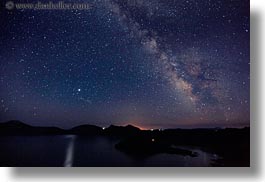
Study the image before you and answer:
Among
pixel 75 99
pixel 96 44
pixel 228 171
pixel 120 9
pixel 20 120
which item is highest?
pixel 120 9

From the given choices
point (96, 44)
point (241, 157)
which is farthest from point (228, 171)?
point (96, 44)

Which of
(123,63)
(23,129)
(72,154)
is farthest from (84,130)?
(123,63)

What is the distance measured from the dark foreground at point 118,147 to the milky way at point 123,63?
6 centimetres

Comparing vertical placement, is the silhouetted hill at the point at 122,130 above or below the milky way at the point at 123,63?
below

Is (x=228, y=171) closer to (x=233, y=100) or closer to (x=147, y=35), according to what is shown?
(x=233, y=100)

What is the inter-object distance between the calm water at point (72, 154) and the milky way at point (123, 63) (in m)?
0.12

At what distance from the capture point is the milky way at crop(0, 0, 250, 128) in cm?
257

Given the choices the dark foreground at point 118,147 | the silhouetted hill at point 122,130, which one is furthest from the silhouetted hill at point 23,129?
the silhouetted hill at point 122,130

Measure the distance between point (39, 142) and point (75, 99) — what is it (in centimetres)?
36

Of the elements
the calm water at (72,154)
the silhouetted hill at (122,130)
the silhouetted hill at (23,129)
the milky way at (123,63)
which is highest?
the milky way at (123,63)

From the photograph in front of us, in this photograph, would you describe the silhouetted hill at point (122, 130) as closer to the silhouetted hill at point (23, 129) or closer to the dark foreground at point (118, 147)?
the dark foreground at point (118, 147)

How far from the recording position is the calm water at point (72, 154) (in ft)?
8.34

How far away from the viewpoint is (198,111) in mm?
2584

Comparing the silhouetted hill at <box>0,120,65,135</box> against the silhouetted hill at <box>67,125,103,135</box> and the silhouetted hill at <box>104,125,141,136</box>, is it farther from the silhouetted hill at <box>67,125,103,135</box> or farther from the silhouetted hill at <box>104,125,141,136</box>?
the silhouetted hill at <box>104,125,141,136</box>
